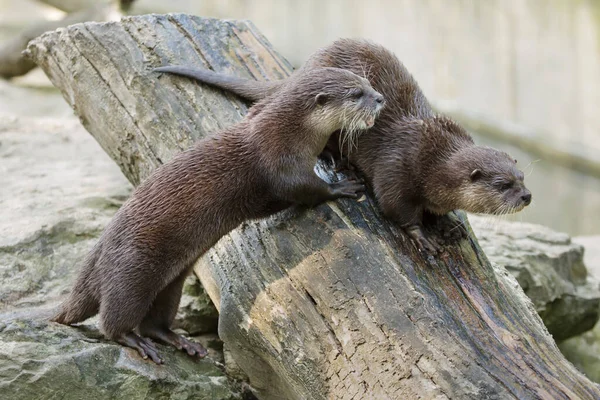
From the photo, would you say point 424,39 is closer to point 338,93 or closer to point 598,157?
point 598,157

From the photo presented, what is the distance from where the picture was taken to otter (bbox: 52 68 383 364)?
230 cm

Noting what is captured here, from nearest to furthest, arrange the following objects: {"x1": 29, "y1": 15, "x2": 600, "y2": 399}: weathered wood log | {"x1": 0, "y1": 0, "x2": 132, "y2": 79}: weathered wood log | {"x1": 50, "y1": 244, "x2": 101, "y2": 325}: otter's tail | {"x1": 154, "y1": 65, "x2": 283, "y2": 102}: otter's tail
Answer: {"x1": 29, "y1": 15, "x2": 600, "y2": 399}: weathered wood log
{"x1": 50, "y1": 244, "x2": 101, "y2": 325}: otter's tail
{"x1": 154, "y1": 65, "x2": 283, "y2": 102}: otter's tail
{"x1": 0, "y1": 0, "x2": 132, "y2": 79}: weathered wood log

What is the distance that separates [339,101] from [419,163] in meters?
0.35

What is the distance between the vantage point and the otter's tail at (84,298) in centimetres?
240

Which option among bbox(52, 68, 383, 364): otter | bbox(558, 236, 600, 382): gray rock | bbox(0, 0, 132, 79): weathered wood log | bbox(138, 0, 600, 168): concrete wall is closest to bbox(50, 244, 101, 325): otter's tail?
bbox(52, 68, 383, 364): otter

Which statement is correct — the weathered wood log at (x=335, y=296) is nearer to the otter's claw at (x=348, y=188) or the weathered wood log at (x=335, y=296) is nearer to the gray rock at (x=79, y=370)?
the otter's claw at (x=348, y=188)

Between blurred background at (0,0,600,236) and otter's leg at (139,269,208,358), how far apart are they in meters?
3.81

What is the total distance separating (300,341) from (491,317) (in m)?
0.58

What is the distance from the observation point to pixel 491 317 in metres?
2.06

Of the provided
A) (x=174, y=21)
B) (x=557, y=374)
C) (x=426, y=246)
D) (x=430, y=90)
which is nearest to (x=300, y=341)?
(x=426, y=246)

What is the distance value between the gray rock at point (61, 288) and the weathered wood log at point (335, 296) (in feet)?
0.97

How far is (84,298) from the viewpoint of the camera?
240cm

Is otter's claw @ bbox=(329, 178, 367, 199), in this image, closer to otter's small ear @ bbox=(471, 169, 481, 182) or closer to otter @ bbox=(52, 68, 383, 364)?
otter @ bbox=(52, 68, 383, 364)

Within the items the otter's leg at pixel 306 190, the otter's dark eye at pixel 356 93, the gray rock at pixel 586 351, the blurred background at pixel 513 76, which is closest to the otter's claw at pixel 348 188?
the otter's leg at pixel 306 190
